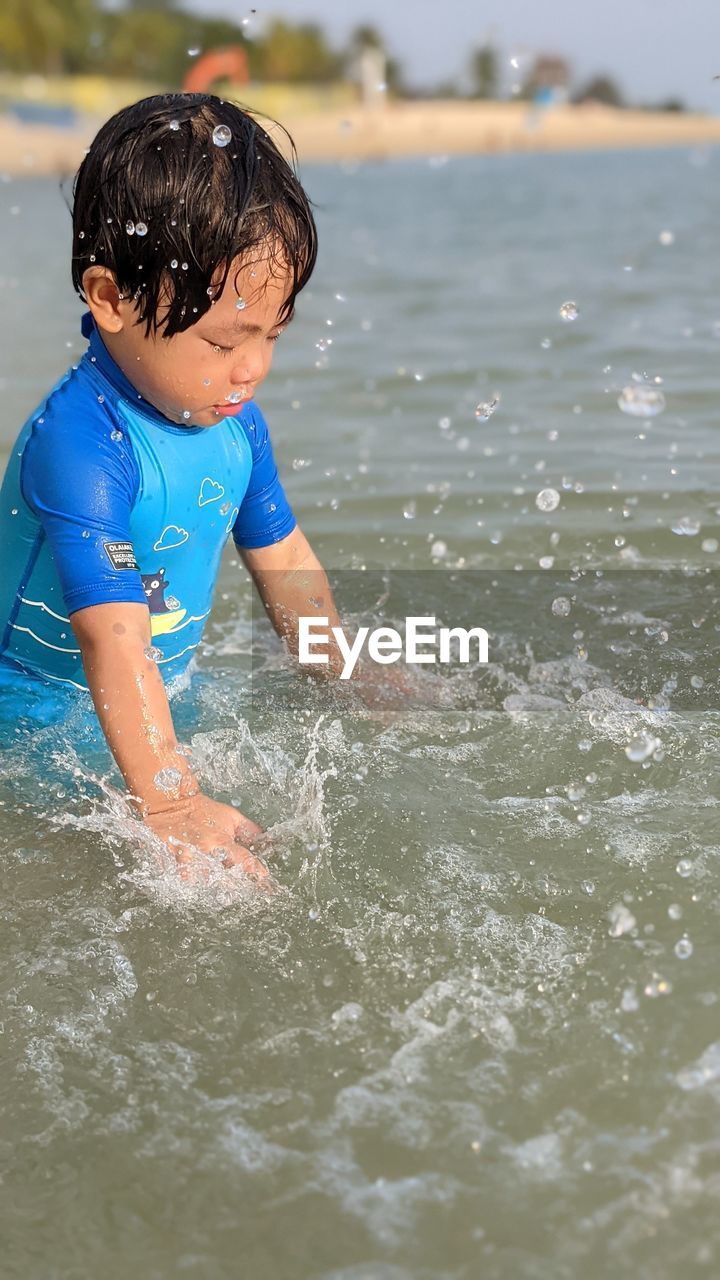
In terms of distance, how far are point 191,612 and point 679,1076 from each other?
150 centimetres

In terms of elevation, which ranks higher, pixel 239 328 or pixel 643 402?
pixel 239 328

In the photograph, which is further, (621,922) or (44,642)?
(44,642)

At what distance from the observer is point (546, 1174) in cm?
181

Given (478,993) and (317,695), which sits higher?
(478,993)

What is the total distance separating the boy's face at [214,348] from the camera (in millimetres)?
2430

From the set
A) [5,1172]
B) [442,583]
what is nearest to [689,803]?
[5,1172]

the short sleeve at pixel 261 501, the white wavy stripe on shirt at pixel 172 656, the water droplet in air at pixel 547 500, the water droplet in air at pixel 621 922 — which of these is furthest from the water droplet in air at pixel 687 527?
the water droplet in air at pixel 621 922

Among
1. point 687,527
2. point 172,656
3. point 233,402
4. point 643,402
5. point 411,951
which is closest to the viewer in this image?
point 411,951

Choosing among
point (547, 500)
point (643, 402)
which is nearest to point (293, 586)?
point (547, 500)

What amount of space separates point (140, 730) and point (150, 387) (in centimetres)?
65

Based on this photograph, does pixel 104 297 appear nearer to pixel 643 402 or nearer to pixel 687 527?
pixel 687 527

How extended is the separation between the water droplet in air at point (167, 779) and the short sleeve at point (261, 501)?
85 cm

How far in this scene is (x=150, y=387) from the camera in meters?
2.60

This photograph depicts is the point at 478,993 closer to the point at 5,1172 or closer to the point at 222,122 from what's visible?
the point at 5,1172
